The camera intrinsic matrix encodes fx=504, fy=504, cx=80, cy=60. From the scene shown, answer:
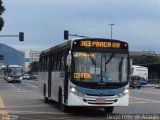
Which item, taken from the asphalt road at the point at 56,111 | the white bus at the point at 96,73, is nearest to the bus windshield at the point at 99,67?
the white bus at the point at 96,73

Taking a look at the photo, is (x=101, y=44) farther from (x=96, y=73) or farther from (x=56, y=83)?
(x=56, y=83)

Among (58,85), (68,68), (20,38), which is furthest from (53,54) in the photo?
(20,38)

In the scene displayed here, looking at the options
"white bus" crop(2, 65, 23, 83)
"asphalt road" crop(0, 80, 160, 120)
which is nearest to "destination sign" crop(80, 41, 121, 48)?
"asphalt road" crop(0, 80, 160, 120)

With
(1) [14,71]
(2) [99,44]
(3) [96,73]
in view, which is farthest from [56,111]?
(1) [14,71]

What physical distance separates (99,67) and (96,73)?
0.84 ft

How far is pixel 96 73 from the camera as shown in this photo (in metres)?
19.2

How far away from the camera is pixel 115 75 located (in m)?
19.4

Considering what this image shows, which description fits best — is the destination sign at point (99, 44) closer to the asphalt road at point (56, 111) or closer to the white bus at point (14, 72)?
the asphalt road at point (56, 111)

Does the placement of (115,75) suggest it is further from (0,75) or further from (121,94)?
(0,75)

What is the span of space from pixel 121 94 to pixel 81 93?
1.60m

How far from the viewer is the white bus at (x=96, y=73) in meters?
19.0

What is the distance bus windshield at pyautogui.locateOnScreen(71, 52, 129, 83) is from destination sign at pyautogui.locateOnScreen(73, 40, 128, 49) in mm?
307

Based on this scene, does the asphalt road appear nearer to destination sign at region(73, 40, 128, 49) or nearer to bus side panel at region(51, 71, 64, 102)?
bus side panel at region(51, 71, 64, 102)

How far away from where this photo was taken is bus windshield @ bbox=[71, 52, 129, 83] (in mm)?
19109
